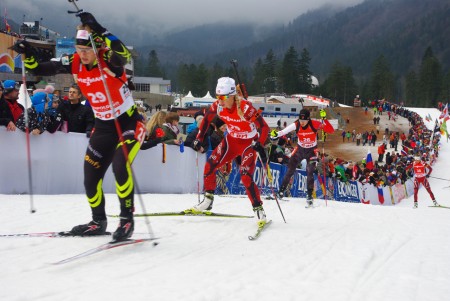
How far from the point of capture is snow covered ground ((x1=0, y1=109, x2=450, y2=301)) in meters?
3.07

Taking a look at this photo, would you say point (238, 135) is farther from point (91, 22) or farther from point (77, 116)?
point (77, 116)

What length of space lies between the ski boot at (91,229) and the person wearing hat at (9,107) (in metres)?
3.71

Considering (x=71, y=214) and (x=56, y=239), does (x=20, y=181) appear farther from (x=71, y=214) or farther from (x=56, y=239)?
(x=56, y=239)

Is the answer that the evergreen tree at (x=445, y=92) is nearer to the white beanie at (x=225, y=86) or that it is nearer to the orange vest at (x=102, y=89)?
the white beanie at (x=225, y=86)

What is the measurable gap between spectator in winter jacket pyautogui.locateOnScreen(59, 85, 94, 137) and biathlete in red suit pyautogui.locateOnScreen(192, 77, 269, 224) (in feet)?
9.08

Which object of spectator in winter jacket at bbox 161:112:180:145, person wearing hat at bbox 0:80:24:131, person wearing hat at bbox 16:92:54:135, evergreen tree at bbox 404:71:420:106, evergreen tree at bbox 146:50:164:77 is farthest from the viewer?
evergreen tree at bbox 146:50:164:77

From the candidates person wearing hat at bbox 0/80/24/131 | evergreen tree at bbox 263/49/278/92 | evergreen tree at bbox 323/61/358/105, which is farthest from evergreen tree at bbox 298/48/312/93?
person wearing hat at bbox 0/80/24/131

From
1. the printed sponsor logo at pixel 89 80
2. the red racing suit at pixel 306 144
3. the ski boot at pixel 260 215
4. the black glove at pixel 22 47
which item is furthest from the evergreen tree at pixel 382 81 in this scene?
the black glove at pixel 22 47

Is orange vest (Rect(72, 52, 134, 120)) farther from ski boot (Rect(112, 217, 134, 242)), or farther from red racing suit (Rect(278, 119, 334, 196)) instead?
red racing suit (Rect(278, 119, 334, 196))

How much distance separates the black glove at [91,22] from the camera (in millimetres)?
4004

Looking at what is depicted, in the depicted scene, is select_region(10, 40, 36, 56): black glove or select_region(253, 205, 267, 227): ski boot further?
select_region(253, 205, 267, 227): ski boot

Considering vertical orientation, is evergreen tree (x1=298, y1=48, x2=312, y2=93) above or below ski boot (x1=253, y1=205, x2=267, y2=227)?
above

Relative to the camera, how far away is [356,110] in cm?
7775

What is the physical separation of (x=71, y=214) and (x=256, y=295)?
12.0ft
